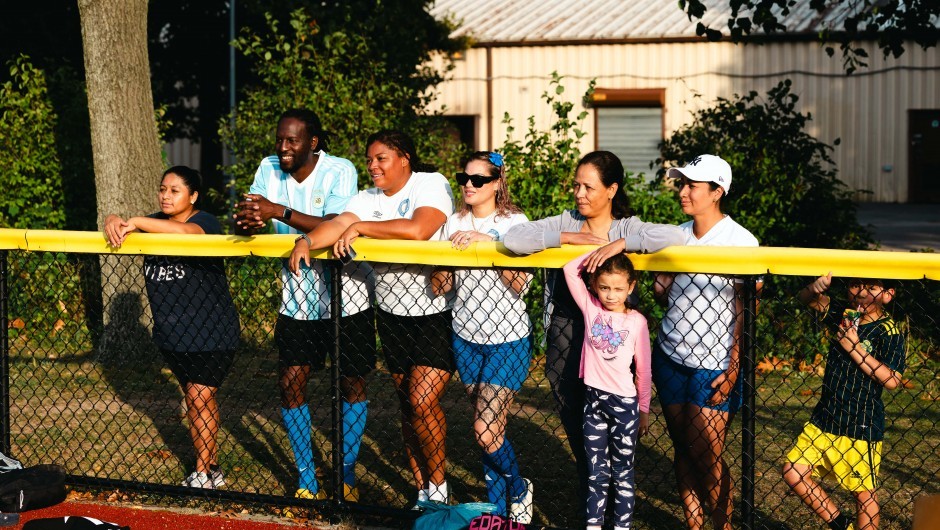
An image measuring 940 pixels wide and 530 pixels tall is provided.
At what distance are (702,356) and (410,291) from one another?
1.32 meters

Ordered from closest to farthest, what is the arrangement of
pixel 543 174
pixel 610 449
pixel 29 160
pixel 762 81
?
pixel 610 449, pixel 543 174, pixel 29 160, pixel 762 81

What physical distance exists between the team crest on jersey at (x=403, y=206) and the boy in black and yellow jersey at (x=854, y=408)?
1854 mm

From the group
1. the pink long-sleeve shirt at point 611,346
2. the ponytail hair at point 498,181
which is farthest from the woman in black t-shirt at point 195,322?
the pink long-sleeve shirt at point 611,346

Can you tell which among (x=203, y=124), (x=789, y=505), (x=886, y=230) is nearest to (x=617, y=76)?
(x=886, y=230)

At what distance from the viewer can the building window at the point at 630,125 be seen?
85.3 feet

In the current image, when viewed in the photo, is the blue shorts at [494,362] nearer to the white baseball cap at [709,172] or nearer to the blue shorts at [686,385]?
the blue shorts at [686,385]

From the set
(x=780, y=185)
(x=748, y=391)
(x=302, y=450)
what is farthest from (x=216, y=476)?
(x=780, y=185)

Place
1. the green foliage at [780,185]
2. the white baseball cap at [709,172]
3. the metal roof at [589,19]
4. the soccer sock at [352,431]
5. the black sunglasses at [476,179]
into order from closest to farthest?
1. the white baseball cap at [709,172]
2. the black sunglasses at [476,179]
3. the soccer sock at [352,431]
4. the green foliage at [780,185]
5. the metal roof at [589,19]

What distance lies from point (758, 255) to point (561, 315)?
0.84 metres

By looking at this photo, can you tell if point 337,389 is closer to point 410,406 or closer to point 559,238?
point 410,406

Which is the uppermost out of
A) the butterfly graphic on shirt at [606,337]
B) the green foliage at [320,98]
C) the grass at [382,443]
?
the green foliage at [320,98]

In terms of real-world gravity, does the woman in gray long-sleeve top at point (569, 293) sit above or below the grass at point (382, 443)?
above

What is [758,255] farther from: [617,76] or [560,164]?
[617,76]

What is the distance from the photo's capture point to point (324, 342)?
513cm
